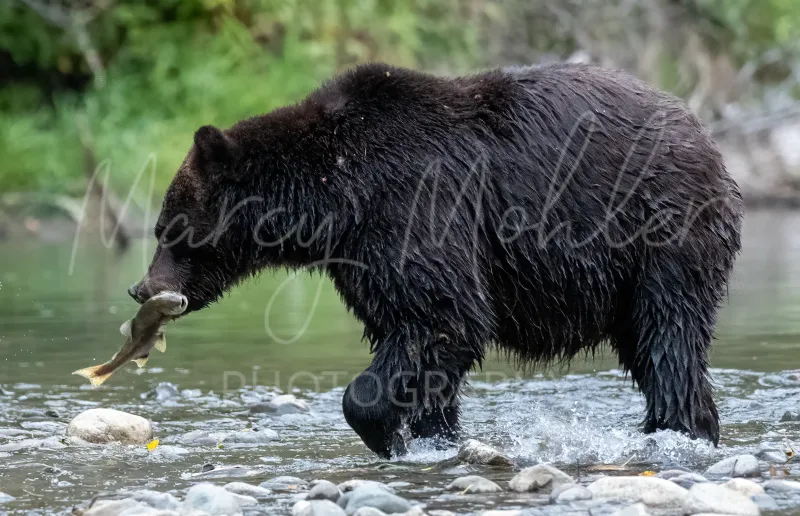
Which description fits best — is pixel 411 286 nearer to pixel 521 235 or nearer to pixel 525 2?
pixel 521 235

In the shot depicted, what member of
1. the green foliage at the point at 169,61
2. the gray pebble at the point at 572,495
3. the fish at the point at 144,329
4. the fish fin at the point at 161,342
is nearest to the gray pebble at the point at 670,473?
the gray pebble at the point at 572,495

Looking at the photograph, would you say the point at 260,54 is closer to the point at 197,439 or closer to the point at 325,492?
the point at 197,439

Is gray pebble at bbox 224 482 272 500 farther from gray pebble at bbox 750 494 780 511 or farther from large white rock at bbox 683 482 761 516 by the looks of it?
gray pebble at bbox 750 494 780 511

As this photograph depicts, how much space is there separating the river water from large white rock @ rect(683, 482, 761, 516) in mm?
227

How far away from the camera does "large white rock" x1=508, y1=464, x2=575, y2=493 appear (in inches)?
169

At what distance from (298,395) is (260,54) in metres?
16.0

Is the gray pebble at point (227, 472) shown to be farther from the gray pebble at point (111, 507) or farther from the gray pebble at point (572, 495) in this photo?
the gray pebble at point (572, 495)

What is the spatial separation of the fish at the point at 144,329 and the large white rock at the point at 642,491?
2.28 meters

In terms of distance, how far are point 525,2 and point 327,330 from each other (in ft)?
54.7

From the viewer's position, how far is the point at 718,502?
12.8ft

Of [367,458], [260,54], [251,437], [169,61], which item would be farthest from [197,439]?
[260,54]

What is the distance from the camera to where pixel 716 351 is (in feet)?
26.2

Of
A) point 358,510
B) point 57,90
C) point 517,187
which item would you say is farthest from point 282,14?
point 358,510

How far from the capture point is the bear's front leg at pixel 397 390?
16.4ft
